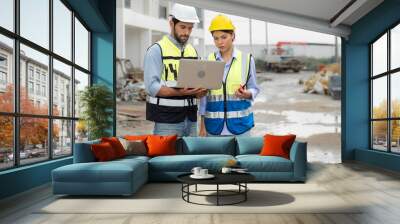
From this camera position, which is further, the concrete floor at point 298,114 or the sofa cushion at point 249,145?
the concrete floor at point 298,114

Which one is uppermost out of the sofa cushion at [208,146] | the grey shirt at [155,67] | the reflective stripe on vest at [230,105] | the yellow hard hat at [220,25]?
the yellow hard hat at [220,25]

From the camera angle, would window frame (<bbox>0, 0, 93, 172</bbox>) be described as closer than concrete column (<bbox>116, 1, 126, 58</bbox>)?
Yes

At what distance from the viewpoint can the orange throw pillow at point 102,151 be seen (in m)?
5.77

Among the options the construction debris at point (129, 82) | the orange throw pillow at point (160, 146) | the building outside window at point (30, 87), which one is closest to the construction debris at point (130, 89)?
the construction debris at point (129, 82)

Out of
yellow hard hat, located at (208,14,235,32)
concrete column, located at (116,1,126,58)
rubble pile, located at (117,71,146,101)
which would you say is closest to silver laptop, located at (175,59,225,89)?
yellow hard hat, located at (208,14,235,32)

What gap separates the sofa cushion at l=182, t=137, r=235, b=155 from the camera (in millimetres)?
6957

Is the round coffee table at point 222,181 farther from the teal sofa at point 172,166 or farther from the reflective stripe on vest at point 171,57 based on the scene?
the reflective stripe on vest at point 171,57

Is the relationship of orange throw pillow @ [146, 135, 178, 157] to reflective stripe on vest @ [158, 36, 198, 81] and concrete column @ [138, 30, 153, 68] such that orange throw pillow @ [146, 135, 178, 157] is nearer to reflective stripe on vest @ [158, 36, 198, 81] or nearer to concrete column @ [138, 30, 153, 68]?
reflective stripe on vest @ [158, 36, 198, 81]

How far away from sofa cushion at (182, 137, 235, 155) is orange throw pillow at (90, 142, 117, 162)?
4.86 feet

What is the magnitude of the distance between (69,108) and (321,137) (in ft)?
32.0

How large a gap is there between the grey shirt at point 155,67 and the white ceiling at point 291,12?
1.54m

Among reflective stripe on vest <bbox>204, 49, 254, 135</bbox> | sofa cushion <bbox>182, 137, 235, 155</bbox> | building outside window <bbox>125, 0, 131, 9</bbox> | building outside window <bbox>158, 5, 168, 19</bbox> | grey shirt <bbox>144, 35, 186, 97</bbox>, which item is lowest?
sofa cushion <bbox>182, 137, 235, 155</bbox>

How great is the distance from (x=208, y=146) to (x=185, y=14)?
9.07 feet

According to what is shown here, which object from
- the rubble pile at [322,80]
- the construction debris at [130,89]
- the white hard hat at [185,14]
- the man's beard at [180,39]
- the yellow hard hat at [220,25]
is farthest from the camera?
the rubble pile at [322,80]
